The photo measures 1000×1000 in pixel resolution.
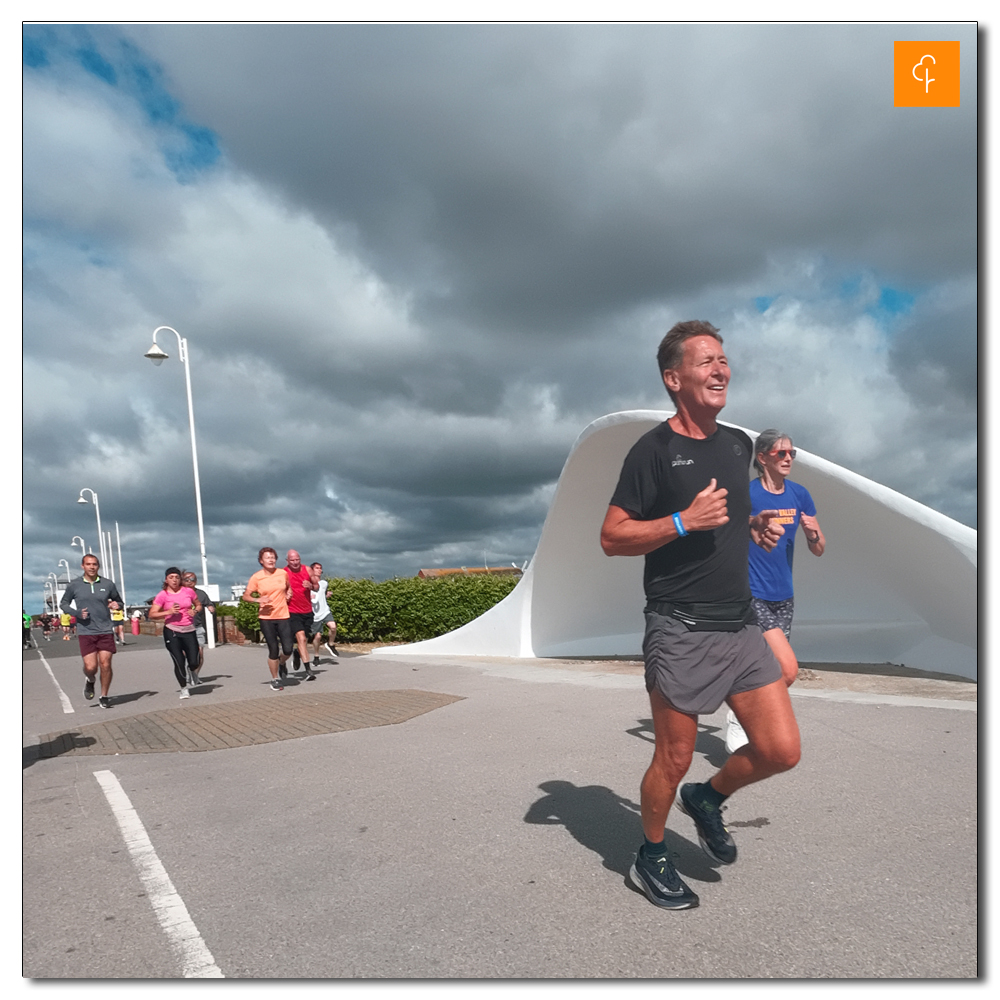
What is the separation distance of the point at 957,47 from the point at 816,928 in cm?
277

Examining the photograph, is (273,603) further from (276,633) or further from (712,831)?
(712,831)

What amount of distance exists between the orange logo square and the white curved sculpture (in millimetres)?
4530

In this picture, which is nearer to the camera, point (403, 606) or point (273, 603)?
point (273, 603)

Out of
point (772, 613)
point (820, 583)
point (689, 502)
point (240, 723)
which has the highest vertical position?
point (689, 502)

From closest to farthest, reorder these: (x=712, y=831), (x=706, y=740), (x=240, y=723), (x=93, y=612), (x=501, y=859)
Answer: (x=712, y=831) → (x=501, y=859) → (x=706, y=740) → (x=240, y=723) → (x=93, y=612)

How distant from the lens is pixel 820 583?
403 inches

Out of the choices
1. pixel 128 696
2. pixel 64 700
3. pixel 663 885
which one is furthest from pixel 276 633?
pixel 663 885

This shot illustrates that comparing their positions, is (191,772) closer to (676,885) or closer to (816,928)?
(676,885)

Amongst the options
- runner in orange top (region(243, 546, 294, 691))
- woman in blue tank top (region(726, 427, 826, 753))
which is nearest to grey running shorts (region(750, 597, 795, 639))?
woman in blue tank top (region(726, 427, 826, 753))

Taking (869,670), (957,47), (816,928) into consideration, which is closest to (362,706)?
(869,670)

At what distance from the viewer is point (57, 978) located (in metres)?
2.57

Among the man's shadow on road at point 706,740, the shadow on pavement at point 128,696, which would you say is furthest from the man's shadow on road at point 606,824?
the shadow on pavement at point 128,696

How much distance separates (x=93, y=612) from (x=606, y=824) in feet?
24.0

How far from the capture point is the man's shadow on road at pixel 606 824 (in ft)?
10.7
